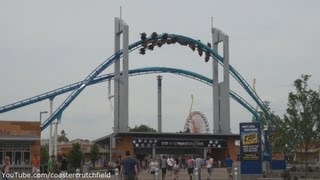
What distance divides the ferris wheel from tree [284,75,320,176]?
170 feet

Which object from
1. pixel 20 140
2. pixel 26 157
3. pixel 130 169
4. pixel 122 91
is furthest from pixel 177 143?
pixel 130 169

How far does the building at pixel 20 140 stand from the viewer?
58.0 m

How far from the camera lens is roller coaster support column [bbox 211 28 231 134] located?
232 ft

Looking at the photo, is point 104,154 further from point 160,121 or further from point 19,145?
point 19,145

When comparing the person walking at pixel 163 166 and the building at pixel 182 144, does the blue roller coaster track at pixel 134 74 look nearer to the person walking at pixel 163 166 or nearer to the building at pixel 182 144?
the building at pixel 182 144

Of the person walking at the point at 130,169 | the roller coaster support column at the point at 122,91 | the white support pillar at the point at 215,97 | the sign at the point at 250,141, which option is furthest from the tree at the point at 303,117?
the white support pillar at the point at 215,97

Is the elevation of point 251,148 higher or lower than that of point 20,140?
lower

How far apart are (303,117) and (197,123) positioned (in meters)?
56.9

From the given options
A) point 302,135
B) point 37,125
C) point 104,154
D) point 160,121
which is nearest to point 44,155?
point 104,154

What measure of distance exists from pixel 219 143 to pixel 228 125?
2540 millimetres

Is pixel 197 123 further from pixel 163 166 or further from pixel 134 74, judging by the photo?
pixel 163 166

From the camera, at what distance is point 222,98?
7125 centimetres

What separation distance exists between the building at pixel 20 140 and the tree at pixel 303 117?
103 ft

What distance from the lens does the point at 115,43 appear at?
217 feet
